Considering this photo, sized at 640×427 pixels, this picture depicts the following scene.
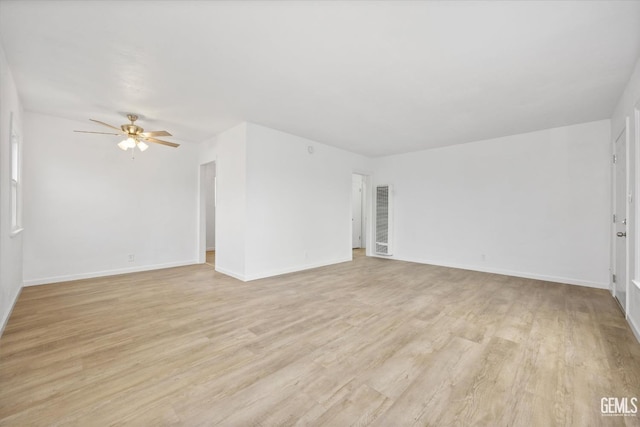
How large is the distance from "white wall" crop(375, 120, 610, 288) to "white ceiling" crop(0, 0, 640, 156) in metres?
0.68

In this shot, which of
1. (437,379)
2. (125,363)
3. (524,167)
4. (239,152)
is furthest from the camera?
(524,167)

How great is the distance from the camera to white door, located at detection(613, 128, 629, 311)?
9.96 feet

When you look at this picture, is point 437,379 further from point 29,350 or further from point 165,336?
point 29,350

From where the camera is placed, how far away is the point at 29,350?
7.07 feet

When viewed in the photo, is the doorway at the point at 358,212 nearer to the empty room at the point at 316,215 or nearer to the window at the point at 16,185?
the empty room at the point at 316,215

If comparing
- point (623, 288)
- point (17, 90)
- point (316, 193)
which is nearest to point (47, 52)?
point (17, 90)

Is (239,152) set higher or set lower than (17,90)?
lower

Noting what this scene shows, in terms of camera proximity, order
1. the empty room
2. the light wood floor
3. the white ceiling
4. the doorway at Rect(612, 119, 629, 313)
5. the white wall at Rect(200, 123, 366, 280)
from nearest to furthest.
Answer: the light wood floor, the empty room, the white ceiling, the doorway at Rect(612, 119, 629, 313), the white wall at Rect(200, 123, 366, 280)

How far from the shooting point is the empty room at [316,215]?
69.1 inches

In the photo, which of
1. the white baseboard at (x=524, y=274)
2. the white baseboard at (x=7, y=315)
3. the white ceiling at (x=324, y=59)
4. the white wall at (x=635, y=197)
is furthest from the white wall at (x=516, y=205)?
the white baseboard at (x=7, y=315)

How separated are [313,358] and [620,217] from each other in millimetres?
4126

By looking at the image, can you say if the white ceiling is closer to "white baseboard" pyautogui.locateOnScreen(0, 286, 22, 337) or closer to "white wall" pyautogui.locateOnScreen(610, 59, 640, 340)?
"white wall" pyautogui.locateOnScreen(610, 59, 640, 340)

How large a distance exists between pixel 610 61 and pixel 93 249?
23.4 feet

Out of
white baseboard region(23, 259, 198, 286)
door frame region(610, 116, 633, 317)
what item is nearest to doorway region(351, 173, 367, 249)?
white baseboard region(23, 259, 198, 286)
